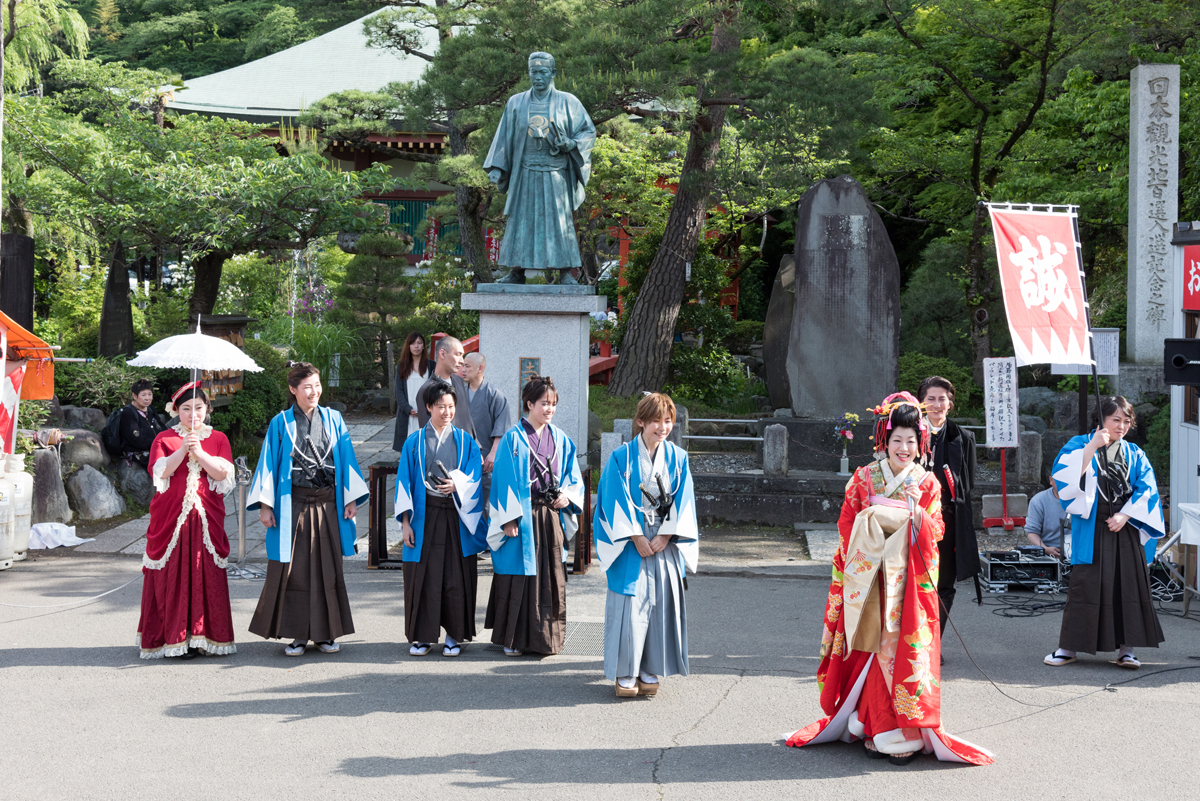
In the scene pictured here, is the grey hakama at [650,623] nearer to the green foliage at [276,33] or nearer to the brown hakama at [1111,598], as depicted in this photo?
the brown hakama at [1111,598]

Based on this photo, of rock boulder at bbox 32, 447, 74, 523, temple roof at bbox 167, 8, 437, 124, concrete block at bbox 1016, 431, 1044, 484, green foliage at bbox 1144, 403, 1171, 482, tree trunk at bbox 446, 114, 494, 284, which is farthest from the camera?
temple roof at bbox 167, 8, 437, 124

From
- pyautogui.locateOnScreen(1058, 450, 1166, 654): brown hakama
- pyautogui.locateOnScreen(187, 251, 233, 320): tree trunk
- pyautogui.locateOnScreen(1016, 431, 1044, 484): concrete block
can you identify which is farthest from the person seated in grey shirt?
pyautogui.locateOnScreen(187, 251, 233, 320): tree trunk

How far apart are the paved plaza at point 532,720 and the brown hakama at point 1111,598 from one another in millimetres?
196

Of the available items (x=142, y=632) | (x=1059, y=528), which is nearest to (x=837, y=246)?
(x=1059, y=528)

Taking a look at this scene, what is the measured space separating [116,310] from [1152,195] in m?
12.5

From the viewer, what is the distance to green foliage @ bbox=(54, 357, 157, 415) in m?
11.0

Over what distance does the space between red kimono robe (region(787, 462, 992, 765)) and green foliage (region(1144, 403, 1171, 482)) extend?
7650mm

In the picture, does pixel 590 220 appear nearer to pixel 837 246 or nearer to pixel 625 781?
pixel 837 246

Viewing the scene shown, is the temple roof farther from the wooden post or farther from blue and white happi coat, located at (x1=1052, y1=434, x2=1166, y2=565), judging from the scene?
blue and white happi coat, located at (x1=1052, y1=434, x2=1166, y2=565)

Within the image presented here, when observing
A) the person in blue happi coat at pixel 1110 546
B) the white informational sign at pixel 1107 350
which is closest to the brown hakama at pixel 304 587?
the person in blue happi coat at pixel 1110 546

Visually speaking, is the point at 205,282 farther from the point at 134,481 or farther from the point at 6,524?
the point at 6,524

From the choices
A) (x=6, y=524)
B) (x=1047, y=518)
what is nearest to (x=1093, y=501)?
(x=1047, y=518)

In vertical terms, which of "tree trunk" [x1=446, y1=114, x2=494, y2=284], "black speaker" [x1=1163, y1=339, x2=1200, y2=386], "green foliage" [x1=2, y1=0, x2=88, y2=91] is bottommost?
"black speaker" [x1=1163, y1=339, x2=1200, y2=386]

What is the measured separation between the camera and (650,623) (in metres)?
5.45
